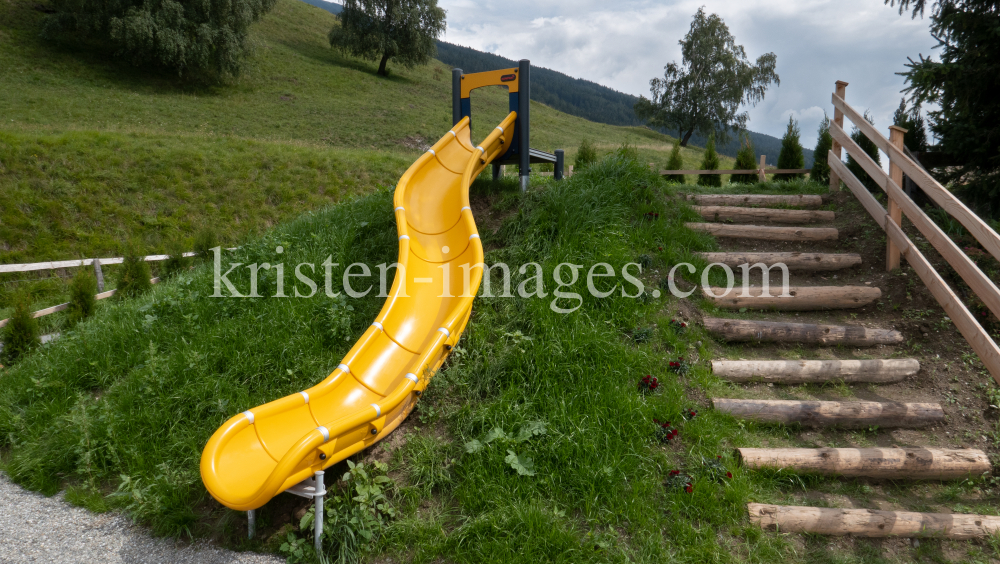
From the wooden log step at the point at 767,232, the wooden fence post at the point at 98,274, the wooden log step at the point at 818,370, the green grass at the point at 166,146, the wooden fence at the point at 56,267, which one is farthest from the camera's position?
the green grass at the point at 166,146

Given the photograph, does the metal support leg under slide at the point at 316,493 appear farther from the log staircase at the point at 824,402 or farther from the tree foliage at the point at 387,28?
the tree foliage at the point at 387,28

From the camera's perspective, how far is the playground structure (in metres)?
3.12

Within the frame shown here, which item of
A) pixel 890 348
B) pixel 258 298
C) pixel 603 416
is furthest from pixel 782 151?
pixel 258 298

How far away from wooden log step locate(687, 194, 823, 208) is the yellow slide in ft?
10.7

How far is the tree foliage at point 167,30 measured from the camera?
78.6 feet

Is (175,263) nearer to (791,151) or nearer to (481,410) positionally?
(481,410)

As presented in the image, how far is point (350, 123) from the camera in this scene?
27.8 meters

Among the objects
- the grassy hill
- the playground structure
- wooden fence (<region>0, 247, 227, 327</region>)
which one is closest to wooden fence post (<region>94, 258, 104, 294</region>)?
wooden fence (<region>0, 247, 227, 327</region>)

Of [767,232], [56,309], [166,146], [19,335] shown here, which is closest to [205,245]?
[56,309]

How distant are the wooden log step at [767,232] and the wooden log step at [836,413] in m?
2.90

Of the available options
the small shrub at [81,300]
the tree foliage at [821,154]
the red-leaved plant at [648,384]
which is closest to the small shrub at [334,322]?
the red-leaved plant at [648,384]

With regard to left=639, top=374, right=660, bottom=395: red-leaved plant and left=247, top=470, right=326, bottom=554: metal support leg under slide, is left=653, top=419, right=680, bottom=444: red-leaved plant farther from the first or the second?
left=247, top=470, right=326, bottom=554: metal support leg under slide

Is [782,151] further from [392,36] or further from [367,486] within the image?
[392,36]

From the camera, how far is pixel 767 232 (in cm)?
662
